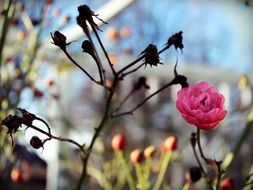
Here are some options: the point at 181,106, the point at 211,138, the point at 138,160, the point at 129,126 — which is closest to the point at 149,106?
the point at 129,126

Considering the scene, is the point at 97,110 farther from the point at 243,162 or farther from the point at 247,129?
the point at 247,129

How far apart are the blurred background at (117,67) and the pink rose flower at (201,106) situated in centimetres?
6

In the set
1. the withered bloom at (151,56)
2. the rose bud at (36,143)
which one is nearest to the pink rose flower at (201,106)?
the withered bloom at (151,56)

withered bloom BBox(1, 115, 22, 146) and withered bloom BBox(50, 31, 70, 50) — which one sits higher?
withered bloom BBox(50, 31, 70, 50)

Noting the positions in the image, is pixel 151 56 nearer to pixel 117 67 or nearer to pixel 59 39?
pixel 59 39

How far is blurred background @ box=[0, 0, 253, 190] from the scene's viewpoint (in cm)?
132

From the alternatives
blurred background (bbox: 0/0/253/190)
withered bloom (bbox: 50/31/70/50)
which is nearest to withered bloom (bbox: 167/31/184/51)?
blurred background (bbox: 0/0/253/190)

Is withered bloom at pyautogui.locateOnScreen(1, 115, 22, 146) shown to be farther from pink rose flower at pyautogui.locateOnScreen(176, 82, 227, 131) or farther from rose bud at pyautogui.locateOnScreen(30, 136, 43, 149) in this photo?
pink rose flower at pyautogui.locateOnScreen(176, 82, 227, 131)

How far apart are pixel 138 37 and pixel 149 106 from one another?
119 cm

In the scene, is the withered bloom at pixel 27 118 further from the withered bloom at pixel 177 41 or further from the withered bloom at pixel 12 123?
the withered bloom at pixel 177 41

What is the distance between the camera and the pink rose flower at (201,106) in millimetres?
596

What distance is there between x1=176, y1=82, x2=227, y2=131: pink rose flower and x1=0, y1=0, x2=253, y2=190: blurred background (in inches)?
2.4

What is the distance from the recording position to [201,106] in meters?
0.61

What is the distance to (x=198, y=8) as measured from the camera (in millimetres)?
5277
